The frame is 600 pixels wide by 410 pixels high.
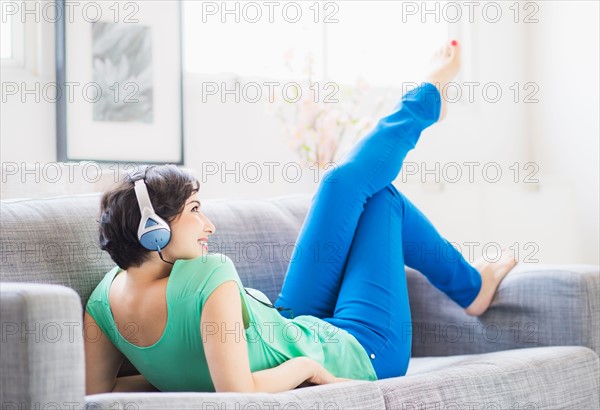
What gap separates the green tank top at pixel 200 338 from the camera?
4.84 feet

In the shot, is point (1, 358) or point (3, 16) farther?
point (3, 16)

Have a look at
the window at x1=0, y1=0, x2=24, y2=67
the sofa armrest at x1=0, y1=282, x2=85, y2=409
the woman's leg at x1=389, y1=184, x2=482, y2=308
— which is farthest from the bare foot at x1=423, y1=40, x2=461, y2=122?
the window at x1=0, y1=0, x2=24, y2=67

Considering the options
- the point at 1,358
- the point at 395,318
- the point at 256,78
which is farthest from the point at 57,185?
the point at 256,78

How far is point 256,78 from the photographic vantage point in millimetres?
3459

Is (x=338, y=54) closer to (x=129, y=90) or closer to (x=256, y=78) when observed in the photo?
(x=256, y=78)

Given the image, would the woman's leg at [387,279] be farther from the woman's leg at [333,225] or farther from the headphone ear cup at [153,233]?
the headphone ear cup at [153,233]

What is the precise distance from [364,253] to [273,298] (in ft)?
0.84

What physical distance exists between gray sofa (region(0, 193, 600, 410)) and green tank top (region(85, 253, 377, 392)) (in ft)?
0.46

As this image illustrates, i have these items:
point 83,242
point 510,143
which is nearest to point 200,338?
point 83,242

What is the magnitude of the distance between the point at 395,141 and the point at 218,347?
824mm

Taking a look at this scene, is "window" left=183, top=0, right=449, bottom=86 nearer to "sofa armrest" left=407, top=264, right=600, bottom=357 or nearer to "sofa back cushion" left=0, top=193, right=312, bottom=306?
"sofa back cushion" left=0, top=193, right=312, bottom=306

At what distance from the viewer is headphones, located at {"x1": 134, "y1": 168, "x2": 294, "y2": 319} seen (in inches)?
57.6

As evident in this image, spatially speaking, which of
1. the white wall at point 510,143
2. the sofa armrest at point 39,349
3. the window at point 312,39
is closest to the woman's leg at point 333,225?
the sofa armrest at point 39,349

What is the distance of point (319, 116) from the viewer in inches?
129
